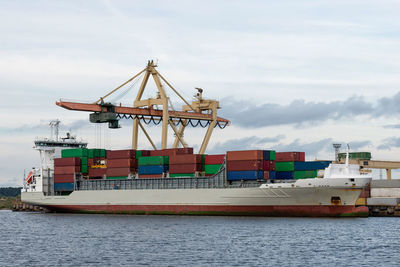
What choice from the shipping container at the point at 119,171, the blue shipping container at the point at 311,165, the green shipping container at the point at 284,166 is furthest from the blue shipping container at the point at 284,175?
the shipping container at the point at 119,171

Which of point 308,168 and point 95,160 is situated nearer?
point 308,168

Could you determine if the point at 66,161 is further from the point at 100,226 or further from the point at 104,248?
the point at 104,248

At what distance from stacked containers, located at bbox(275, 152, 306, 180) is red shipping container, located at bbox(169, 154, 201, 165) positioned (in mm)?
7770

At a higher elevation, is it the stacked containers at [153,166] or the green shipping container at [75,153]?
the green shipping container at [75,153]

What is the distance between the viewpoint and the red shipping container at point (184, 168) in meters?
57.1

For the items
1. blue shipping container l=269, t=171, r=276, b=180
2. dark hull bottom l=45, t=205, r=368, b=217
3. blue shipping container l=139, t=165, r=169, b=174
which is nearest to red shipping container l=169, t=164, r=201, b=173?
blue shipping container l=139, t=165, r=169, b=174

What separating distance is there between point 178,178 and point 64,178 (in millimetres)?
16138

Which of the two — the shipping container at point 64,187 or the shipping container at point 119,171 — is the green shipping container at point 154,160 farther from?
the shipping container at point 64,187

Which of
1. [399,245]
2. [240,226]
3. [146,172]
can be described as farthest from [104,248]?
[146,172]

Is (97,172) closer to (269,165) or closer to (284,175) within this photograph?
(269,165)

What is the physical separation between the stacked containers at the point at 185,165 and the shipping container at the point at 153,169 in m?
1.04

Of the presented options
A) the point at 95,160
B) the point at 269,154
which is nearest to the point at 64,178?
the point at 95,160

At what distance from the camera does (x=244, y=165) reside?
5356cm

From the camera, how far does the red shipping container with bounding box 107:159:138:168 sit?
6194cm
